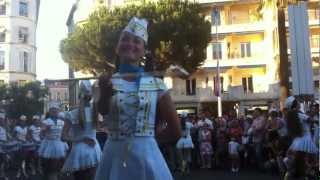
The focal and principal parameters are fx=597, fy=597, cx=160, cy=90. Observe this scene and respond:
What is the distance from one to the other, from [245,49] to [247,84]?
9.42 ft

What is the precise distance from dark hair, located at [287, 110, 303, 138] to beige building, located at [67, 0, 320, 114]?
3557cm

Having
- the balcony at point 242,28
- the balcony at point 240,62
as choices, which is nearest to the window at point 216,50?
the balcony at point 240,62

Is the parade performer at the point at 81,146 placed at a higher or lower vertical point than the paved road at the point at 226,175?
higher

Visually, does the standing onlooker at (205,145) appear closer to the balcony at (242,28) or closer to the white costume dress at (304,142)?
the white costume dress at (304,142)

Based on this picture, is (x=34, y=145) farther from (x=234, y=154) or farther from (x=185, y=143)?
(x=234, y=154)

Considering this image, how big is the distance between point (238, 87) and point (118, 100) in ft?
145

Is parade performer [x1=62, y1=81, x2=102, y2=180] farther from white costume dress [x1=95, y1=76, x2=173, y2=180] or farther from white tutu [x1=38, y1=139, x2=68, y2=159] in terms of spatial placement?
white costume dress [x1=95, y1=76, x2=173, y2=180]

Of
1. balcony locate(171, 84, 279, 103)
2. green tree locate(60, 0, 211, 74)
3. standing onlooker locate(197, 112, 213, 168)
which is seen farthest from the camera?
balcony locate(171, 84, 279, 103)

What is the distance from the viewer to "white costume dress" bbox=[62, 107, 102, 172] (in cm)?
825

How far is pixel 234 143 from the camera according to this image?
17.8 metres

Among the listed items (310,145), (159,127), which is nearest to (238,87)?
(310,145)

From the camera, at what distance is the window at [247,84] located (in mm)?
48688

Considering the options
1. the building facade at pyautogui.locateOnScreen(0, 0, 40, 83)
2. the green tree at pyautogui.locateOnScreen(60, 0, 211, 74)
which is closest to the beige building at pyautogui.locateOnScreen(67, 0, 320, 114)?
the green tree at pyautogui.locateOnScreen(60, 0, 211, 74)

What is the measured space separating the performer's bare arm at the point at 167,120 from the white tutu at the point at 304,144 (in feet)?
24.5
